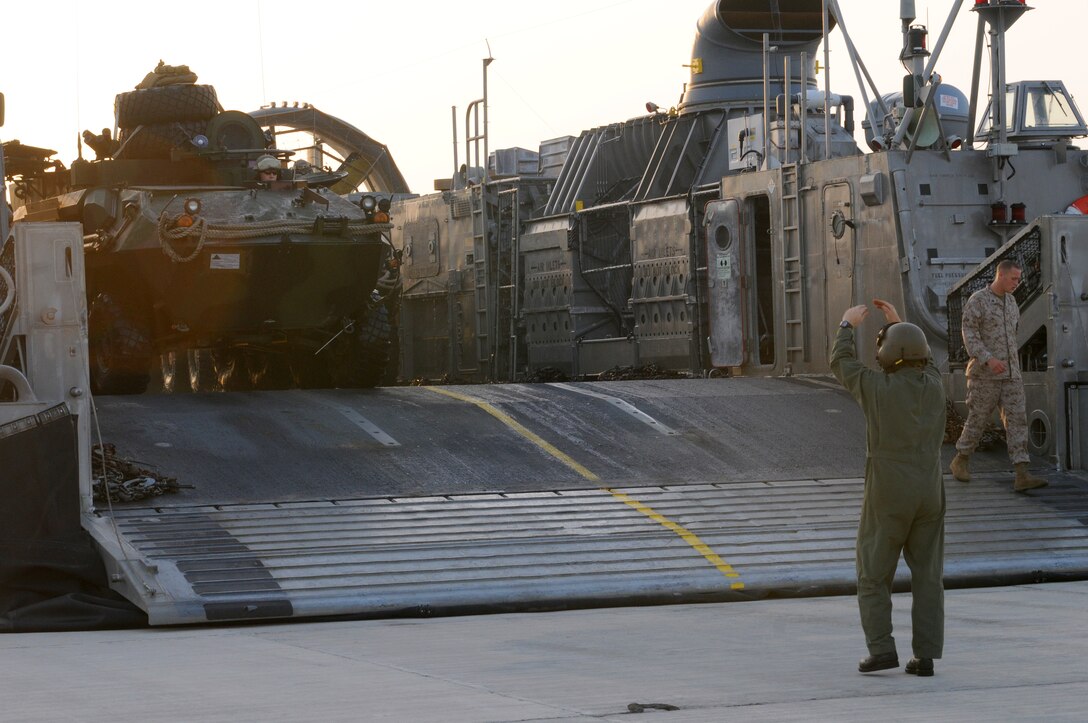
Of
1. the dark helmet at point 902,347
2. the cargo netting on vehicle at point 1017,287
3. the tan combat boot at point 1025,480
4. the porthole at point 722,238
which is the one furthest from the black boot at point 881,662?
the porthole at point 722,238

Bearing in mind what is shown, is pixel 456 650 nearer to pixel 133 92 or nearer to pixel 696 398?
pixel 696 398

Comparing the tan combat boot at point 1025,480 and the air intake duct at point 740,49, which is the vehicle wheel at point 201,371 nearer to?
the air intake duct at point 740,49

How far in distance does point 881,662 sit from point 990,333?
215 inches

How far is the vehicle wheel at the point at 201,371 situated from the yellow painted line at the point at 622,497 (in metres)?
4.96

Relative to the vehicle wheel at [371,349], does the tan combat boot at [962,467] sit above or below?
below

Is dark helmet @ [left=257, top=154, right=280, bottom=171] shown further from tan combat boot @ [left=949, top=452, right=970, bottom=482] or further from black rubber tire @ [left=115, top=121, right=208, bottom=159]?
tan combat boot @ [left=949, top=452, right=970, bottom=482]

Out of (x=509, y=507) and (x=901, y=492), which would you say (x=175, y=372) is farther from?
(x=901, y=492)

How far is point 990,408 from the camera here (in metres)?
11.2

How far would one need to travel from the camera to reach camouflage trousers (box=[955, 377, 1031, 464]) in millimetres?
11188

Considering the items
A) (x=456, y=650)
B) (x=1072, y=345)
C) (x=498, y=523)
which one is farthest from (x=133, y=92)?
(x=456, y=650)

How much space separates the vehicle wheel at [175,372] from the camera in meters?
18.5

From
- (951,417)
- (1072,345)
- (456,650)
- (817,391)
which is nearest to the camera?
(456,650)

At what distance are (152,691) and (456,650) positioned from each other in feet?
4.87

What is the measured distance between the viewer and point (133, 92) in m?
15.3
